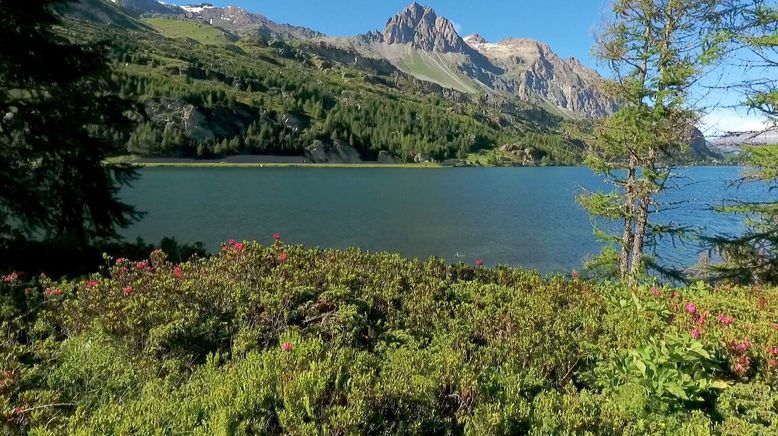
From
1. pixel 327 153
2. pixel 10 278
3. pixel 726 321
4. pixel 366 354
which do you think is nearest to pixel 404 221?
pixel 10 278

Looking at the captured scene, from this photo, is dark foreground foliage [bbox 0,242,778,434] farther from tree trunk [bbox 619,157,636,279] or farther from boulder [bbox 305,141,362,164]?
boulder [bbox 305,141,362,164]

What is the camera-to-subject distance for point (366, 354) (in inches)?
175

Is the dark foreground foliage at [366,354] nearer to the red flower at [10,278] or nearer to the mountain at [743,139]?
the red flower at [10,278]

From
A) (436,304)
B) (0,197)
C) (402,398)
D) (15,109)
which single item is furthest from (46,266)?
(402,398)

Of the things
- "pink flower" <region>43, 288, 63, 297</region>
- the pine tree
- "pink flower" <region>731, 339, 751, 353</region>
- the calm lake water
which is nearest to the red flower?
"pink flower" <region>43, 288, 63, 297</region>

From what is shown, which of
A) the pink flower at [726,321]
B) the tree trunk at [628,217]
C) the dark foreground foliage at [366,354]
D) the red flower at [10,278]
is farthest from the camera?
the tree trunk at [628,217]

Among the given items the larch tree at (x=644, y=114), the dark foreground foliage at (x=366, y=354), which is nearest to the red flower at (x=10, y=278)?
the dark foreground foliage at (x=366, y=354)

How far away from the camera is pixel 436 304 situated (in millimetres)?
6156

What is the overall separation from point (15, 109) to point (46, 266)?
474cm

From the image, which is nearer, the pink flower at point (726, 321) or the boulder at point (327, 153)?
the pink flower at point (726, 321)

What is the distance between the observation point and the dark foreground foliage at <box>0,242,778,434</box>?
3.49 m

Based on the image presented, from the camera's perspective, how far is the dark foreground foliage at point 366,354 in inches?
137

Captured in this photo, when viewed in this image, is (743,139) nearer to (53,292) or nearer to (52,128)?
(53,292)

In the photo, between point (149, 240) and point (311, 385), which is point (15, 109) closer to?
point (311, 385)
